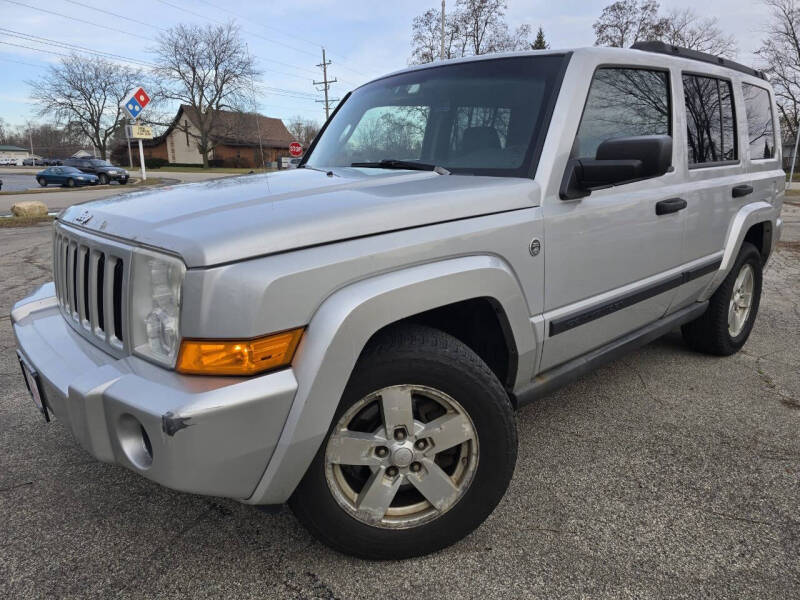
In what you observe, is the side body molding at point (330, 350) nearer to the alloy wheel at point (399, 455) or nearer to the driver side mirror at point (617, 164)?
the alloy wheel at point (399, 455)

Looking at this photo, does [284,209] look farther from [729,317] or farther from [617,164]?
[729,317]

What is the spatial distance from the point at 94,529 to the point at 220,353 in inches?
45.5

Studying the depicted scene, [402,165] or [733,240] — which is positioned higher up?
[402,165]

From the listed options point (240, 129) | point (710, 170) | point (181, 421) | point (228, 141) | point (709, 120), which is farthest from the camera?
point (228, 141)

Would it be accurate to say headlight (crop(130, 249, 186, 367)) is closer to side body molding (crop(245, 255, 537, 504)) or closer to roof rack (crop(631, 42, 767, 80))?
side body molding (crop(245, 255, 537, 504))

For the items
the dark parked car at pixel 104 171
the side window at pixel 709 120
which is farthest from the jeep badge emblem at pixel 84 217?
the dark parked car at pixel 104 171

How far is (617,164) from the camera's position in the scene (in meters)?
2.13

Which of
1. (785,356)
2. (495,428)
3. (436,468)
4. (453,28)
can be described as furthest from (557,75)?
(453,28)

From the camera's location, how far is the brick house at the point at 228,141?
58875 mm

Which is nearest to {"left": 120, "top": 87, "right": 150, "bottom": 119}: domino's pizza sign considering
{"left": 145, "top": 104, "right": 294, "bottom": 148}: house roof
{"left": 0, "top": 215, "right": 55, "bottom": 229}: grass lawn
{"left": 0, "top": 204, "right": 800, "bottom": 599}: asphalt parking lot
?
{"left": 0, "top": 215, "right": 55, "bottom": 229}: grass lawn

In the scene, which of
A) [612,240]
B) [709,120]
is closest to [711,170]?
[709,120]

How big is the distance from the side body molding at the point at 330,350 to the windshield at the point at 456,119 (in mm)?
814

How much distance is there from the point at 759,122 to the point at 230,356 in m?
4.04

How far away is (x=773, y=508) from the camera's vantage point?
2209 millimetres
